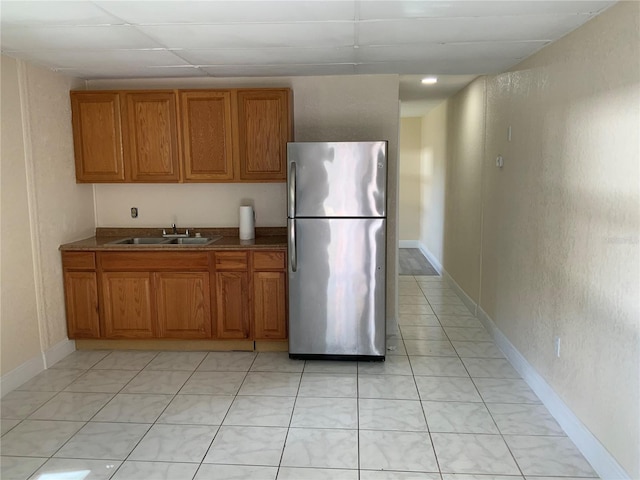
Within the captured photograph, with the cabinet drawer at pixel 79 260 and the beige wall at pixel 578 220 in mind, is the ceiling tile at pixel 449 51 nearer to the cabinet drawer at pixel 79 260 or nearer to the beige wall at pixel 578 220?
the beige wall at pixel 578 220

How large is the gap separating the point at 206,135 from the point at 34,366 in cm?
213

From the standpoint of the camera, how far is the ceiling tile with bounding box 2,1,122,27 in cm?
227

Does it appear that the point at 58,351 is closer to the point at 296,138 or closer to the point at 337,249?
the point at 337,249

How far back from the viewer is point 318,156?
356 cm

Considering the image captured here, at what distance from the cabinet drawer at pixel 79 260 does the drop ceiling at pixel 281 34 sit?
140 cm

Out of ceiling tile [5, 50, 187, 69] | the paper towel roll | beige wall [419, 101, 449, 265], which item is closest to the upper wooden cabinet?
the paper towel roll

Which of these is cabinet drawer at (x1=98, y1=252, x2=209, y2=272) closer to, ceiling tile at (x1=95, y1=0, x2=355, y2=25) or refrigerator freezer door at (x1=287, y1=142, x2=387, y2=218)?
refrigerator freezer door at (x1=287, y1=142, x2=387, y2=218)

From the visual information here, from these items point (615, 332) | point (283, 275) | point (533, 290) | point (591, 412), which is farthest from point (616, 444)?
point (283, 275)

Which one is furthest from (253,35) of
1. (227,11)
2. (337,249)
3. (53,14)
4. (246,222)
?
(246,222)

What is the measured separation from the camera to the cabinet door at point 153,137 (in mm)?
4000

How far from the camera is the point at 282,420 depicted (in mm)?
2922

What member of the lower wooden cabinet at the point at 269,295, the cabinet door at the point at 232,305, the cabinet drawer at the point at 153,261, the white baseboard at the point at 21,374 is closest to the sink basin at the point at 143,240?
the cabinet drawer at the point at 153,261

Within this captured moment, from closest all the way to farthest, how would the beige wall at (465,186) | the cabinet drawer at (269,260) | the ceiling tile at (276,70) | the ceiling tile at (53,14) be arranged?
the ceiling tile at (53,14)
the ceiling tile at (276,70)
the cabinet drawer at (269,260)
the beige wall at (465,186)

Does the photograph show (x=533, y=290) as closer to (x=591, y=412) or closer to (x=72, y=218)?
(x=591, y=412)
